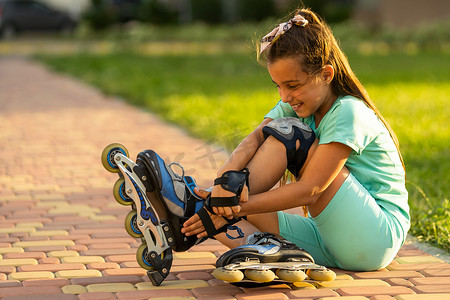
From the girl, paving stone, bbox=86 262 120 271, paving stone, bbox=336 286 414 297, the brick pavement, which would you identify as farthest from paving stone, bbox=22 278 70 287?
paving stone, bbox=336 286 414 297

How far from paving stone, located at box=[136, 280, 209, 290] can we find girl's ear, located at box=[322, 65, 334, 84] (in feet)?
3.31

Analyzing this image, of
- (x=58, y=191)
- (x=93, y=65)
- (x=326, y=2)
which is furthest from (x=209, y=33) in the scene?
(x=58, y=191)

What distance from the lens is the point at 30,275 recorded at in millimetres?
3232

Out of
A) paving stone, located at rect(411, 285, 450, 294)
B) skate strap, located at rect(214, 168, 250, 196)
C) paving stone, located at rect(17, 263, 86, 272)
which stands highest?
skate strap, located at rect(214, 168, 250, 196)

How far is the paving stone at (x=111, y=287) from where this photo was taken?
119 inches

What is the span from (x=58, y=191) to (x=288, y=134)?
2.59 m

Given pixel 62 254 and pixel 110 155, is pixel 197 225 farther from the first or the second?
pixel 62 254

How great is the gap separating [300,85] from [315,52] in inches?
5.9

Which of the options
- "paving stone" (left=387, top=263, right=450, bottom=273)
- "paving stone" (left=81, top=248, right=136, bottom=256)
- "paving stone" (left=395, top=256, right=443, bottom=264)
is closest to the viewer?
"paving stone" (left=387, top=263, right=450, bottom=273)

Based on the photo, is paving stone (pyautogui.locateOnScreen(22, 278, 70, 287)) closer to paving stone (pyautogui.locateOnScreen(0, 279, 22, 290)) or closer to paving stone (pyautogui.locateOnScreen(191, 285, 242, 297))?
paving stone (pyautogui.locateOnScreen(0, 279, 22, 290))

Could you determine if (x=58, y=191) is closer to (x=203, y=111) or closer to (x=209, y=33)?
(x=203, y=111)

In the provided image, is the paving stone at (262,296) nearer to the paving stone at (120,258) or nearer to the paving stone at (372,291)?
the paving stone at (372,291)

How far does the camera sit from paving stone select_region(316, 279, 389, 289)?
3.10 metres

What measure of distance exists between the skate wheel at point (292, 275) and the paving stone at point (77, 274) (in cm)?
86
